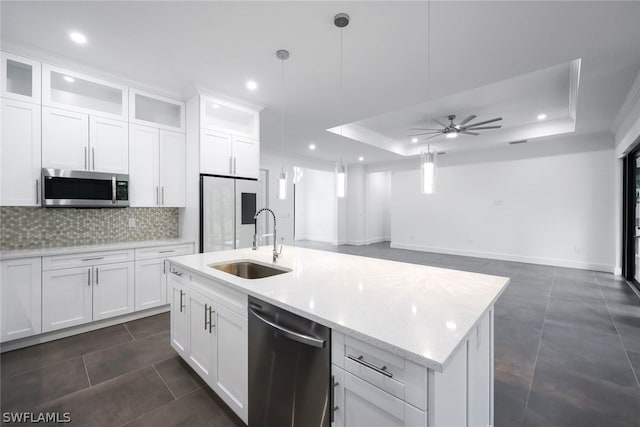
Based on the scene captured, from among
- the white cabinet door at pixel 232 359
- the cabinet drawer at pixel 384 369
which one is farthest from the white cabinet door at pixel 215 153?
the cabinet drawer at pixel 384 369

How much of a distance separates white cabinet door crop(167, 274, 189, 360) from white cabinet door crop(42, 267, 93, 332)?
1251mm

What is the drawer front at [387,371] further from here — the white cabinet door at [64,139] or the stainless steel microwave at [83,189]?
the white cabinet door at [64,139]

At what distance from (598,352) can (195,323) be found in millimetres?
3522

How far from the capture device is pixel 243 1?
200cm

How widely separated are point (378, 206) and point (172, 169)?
792 cm

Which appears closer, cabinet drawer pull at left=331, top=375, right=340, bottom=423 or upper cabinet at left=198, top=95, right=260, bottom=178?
cabinet drawer pull at left=331, top=375, right=340, bottom=423

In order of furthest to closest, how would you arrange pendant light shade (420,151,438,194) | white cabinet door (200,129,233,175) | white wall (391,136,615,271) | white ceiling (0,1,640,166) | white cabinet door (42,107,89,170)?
white wall (391,136,615,271), white cabinet door (200,129,233,175), white cabinet door (42,107,89,170), white ceiling (0,1,640,166), pendant light shade (420,151,438,194)

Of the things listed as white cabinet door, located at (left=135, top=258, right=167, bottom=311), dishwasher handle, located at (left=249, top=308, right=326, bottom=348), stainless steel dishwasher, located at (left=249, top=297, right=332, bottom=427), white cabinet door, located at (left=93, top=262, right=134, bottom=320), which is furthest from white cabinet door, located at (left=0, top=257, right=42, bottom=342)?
dishwasher handle, located at (left=249, top=308, right=326, bottom=348)

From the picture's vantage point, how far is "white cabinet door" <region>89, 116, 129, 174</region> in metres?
3.00

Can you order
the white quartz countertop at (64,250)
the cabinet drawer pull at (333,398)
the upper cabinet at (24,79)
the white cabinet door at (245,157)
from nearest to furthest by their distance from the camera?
the cabinet drawer pull at (333,398) < the white quartz countertop at (64,250) < the upper cabinet at (24,79) < the white cabinet door at (245,157)

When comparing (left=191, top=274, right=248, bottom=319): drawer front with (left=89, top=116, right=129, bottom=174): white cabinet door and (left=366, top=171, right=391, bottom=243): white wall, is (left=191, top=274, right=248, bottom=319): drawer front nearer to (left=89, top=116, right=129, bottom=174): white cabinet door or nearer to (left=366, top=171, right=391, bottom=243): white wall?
(left=89, top=116, right=129, bottom=174): white cabinet door

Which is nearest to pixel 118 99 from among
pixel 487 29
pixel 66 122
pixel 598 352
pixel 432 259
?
pixel 66 122

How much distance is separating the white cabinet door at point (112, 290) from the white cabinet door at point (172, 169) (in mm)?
908

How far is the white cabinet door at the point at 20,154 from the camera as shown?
2.52 m
